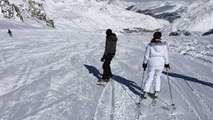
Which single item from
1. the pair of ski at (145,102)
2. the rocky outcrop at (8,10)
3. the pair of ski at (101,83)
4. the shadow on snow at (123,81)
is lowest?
the rocky outcrop at (8,10)

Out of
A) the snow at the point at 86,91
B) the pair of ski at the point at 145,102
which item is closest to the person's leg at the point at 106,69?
the snow at the point at 86,91

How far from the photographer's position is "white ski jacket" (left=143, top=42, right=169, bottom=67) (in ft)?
35.9

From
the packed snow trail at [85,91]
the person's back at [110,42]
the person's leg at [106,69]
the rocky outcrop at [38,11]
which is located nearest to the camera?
the packed snow trail at [85,91]

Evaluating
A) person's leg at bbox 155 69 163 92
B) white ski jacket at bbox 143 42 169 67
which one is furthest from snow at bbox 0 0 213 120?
white ski jacket at bbox 143 42 169 67

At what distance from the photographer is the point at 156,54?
434 inches

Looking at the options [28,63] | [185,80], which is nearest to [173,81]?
[185,80]

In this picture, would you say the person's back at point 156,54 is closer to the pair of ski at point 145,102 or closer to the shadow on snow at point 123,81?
the pair of ski at point 145,102

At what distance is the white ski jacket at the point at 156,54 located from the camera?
431 inches

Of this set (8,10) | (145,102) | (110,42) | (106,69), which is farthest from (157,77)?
(8,10)

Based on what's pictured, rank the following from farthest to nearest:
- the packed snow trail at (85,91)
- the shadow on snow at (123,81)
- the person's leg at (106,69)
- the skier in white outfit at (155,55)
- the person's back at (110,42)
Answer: the person's leg at (106,69) < the shadow on snow at (123,81) < the person's back at (110,42) < the skier in white outfit at (155,55) < the packed snow trail at (85,91)

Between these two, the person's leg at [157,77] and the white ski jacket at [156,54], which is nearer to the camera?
the white ski jacket at [156,54]

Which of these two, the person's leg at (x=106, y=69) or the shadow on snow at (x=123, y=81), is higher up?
the person's leg at (x=106, y=69)

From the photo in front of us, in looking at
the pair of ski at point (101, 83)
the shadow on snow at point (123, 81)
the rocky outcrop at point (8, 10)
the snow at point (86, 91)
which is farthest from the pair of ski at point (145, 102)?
the rocky outcrop at point (8, 10)

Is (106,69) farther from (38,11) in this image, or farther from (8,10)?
(38,11)
